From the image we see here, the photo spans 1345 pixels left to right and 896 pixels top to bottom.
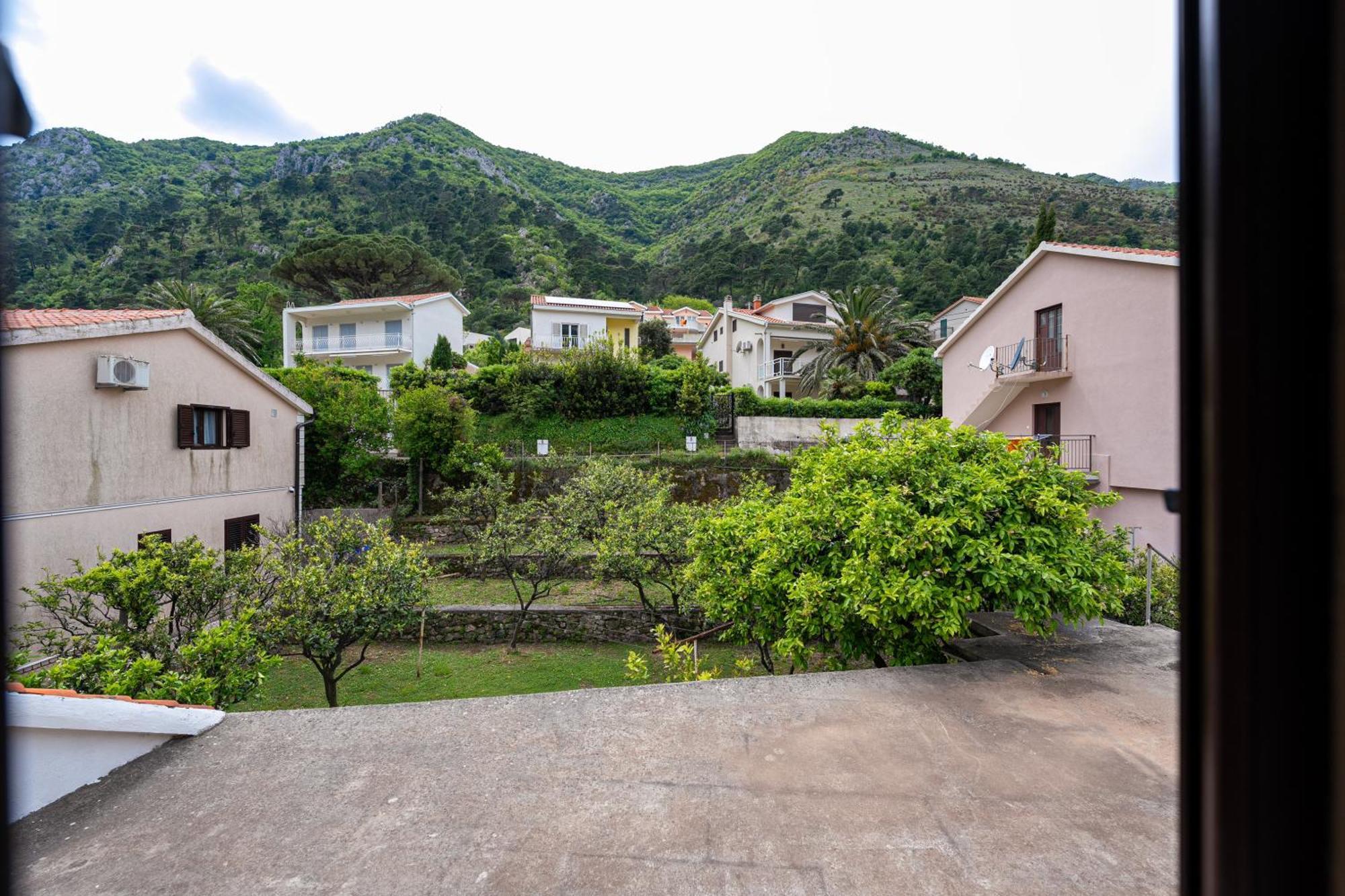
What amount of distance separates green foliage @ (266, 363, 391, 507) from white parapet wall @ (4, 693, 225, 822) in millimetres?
14503

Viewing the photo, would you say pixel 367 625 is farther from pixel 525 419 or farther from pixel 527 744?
pixel 525 419

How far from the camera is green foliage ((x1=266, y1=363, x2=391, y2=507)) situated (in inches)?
648

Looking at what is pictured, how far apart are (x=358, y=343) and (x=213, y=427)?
19513mm

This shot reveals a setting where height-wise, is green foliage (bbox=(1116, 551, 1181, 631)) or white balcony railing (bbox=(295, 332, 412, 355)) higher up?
white balcony railing (bbox=(295, 332, 412, 355))

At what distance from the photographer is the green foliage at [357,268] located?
1428 inches

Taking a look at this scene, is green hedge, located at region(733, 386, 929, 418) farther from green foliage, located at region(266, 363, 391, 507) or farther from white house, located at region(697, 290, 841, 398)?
green foliage, located at region(266, 363, 391, 507)

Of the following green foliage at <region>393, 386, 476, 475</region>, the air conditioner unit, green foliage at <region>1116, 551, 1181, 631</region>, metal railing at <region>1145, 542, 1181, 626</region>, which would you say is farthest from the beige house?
green foliage at <region>1116, 551, 1181, 631</region>

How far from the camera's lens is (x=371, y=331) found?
29.6 m

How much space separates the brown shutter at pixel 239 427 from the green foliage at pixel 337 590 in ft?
14.8

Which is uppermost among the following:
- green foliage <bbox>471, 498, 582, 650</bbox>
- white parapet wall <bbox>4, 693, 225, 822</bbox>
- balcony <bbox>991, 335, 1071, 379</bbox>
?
balcony <bbox>991, 335, 1071, 379</bbox>

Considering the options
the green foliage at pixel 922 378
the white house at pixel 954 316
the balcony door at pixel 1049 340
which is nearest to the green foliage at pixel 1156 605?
the balcony door at pixel 1049 340

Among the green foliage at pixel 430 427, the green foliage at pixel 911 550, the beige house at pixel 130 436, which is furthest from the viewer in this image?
the green foliage at pixel 430 427

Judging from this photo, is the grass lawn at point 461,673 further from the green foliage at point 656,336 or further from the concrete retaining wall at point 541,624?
the green foliage at point 656,336

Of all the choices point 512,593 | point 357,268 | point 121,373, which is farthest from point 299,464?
point 357,268
